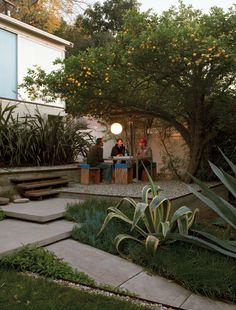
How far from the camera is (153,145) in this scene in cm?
1311

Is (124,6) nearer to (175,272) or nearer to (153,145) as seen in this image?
(153,145)

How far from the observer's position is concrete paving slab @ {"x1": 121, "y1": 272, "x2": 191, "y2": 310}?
3146 mm

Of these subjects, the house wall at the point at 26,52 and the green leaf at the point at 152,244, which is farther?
the house wall at the point at 26,52

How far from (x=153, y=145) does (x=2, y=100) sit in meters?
6.08

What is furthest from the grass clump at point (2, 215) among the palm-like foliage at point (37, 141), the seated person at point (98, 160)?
the seated person at point (98, 160)

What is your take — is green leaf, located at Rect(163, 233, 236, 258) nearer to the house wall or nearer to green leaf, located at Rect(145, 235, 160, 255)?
green leaf, located at Rect(145, 235, 160, 255)

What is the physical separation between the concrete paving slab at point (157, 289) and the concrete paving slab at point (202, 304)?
0.17 ft

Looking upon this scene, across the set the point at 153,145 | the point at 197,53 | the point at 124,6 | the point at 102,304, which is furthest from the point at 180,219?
the point at 124,6

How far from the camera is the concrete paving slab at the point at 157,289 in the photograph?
3.15 m

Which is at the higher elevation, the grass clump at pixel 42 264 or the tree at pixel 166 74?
the tree at pixel 166 74

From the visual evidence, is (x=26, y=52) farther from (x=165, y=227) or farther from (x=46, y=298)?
(x=46, y=298)

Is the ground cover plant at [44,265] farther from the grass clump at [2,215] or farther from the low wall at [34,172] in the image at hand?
the low wall at [34,172]

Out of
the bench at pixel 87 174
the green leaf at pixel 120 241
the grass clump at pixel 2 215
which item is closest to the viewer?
the green leaf at pixel 120 241

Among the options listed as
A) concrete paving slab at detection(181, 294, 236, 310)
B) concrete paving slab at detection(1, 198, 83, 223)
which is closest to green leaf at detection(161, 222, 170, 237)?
concrete paving slab at detection(181, 294, 236, 310)
